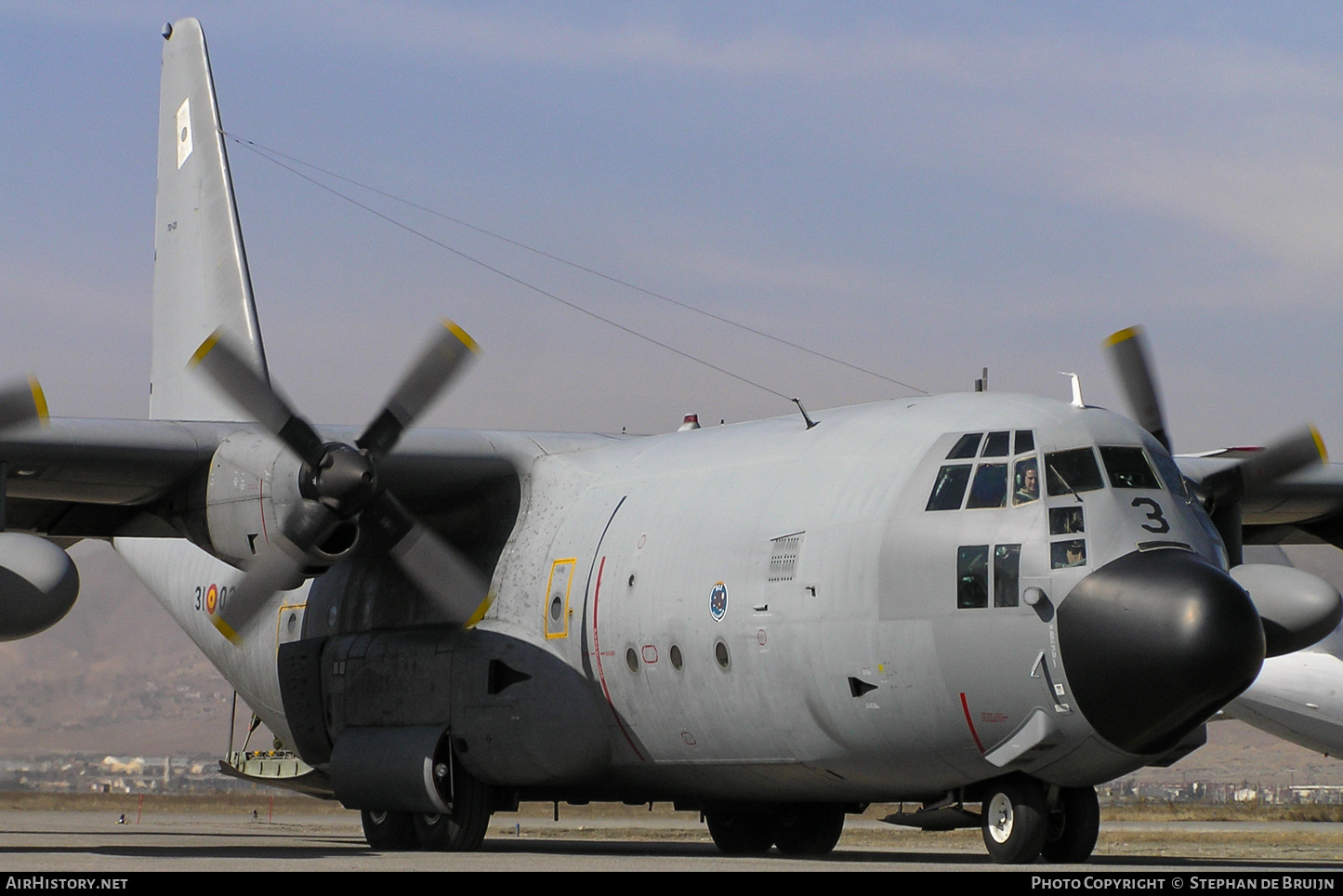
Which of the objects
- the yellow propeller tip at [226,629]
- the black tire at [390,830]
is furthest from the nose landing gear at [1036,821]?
the yellow propeller tip at [226,629]

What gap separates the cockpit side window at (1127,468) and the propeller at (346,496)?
6.36 metres

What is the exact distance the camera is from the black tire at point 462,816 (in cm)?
1648

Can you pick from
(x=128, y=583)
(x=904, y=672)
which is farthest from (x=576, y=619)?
(x=128, y=583)

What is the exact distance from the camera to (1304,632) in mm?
14070

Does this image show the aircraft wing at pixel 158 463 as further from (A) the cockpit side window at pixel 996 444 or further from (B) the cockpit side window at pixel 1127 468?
(B) the cockpit side window at pixel 1127 468

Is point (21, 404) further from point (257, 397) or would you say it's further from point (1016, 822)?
point (1016, 822)

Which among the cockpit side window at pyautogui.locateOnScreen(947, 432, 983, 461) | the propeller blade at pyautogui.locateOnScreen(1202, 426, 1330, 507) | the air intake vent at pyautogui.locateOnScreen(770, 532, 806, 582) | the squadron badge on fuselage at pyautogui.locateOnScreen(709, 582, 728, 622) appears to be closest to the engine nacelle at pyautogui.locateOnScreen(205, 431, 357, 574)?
the squadron badge on fuselage at pyautogui.locateOnScreen(709, 582, 728, 622)

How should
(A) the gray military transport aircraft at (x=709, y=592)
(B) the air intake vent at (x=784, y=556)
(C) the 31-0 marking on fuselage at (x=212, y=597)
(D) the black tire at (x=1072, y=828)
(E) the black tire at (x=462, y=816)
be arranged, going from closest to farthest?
1. (A) the gray military transport aircraft at (x=709, y=592)
2. (D) the black tire at (x=1072, y=828)
3. (B) the air intake vent at (x=784, y=556)
4. (E) the black tire at (x=462, y=816)
5. (C) the 31-0 marking on fuselage at (x=212, y=597)

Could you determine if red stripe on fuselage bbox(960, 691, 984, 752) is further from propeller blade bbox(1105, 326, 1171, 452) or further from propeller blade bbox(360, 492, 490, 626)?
propeller blade bbox(360, 492, 490, 626)

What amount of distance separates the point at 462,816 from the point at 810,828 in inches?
135

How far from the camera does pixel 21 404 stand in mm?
14430

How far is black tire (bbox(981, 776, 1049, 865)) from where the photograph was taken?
41.2ft

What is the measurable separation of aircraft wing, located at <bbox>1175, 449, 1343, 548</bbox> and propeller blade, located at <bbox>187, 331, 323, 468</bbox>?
8.61 meters

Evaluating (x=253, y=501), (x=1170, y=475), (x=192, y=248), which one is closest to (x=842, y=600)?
(x=1170, y=475)
